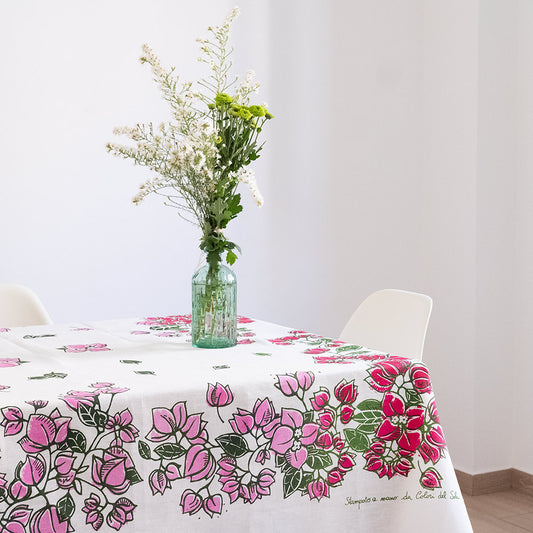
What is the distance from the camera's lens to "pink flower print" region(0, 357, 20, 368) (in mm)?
1641

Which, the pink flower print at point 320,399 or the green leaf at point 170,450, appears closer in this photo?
the green leaf at point 170,450

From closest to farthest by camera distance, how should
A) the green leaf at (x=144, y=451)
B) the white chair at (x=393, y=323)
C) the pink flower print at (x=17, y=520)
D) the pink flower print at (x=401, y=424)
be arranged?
1. the pink flower print at (x=17, y=520)
2. the green leaf at (x=144, y=451)
3. the pink flower print at (x=401, y=424)
4. the white chair at (x=393, y=323)

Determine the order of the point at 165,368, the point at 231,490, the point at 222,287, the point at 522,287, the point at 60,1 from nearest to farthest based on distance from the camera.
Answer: the point at 231,490, the point at 165,368, the point at 222,287, the point at 60,1, the point at 522,287

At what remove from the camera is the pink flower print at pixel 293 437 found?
147cm

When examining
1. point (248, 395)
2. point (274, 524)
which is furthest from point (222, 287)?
point (274, 524)

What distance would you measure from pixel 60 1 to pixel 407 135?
61.7 inches

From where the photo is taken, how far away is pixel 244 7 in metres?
3.22

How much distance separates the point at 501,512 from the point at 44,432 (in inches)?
87.7

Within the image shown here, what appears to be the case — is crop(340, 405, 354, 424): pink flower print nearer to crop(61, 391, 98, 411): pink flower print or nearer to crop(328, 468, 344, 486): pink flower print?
crop(328, 468, 344, 486): pink flower print

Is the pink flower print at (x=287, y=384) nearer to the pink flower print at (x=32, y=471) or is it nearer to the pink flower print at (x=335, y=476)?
the pink flower print at (x=335, y=476)

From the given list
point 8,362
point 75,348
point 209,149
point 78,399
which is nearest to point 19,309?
point 75,348

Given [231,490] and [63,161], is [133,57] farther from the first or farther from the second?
[231,490]

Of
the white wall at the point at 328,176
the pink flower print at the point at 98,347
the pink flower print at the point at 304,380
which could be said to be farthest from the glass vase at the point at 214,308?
the white wall at the point at 328,176

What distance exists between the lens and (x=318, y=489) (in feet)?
4.90
